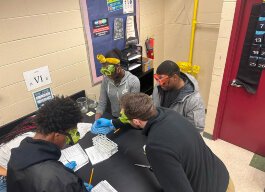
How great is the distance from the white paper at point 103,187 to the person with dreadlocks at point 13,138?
0.68 m

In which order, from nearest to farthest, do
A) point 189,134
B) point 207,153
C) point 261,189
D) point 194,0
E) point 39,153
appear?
point 39,153, point 189,134, point 207,153, point 261,189, point 194,0

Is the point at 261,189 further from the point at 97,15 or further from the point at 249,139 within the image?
the point at 97,15

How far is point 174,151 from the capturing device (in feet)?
3.88

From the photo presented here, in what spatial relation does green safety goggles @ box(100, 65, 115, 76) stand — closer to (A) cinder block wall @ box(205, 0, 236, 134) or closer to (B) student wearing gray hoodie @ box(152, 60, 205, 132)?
(B) student wearing gray hoodie @ box(152, 60, 205, 132)

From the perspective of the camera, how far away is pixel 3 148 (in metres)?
1.85

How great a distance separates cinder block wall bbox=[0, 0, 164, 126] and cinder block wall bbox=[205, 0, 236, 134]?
5.13 feet

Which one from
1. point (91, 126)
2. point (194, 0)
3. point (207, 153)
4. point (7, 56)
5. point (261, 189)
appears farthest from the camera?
point (194, 0)

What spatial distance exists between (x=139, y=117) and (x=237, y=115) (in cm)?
196

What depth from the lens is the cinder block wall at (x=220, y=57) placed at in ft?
7.66

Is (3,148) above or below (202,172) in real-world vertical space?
below

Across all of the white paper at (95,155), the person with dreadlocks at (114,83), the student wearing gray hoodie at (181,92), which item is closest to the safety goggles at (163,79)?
the student wearing gray hoodie at (181,92)

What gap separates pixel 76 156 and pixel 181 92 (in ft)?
3.34

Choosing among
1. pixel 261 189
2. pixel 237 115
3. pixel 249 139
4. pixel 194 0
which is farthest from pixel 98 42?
pixel 261 189

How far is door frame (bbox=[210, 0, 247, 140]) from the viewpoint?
228cm
